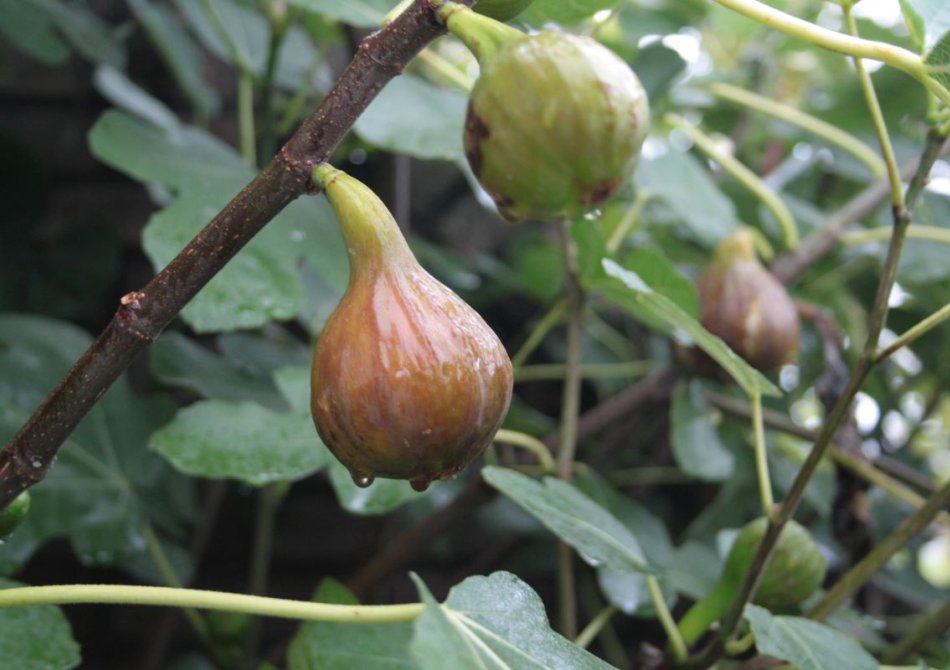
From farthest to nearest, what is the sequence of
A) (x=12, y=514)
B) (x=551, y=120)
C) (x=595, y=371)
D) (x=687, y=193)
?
(x=595, y=371), (x=687, y=193), (x=12, y=514), (x=551, y=120)

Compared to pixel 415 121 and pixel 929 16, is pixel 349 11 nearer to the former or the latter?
pixel 415 121

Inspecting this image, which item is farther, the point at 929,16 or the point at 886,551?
the point at 886,551

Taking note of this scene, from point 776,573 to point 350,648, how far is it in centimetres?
30

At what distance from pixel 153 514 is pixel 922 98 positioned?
112cm

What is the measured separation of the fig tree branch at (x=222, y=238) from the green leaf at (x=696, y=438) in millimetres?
659

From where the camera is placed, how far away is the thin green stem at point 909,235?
890 millimetres

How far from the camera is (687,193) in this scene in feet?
3.43

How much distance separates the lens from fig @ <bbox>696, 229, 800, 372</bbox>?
2.71ft

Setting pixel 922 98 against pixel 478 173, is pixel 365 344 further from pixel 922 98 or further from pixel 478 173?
pixel 922 98

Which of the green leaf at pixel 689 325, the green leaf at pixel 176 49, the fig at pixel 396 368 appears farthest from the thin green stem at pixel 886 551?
the green leaf at pixel 176 49

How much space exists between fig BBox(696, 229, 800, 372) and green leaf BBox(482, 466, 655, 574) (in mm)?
250

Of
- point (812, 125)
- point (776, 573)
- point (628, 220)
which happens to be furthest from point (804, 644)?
point (812, 125)

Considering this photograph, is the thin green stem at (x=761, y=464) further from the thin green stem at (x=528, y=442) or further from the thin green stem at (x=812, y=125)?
the thin green stem at (x=812, y=125)

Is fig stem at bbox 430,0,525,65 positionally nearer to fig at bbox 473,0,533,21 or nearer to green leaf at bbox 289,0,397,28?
fig at bbox 473,0,533,21
